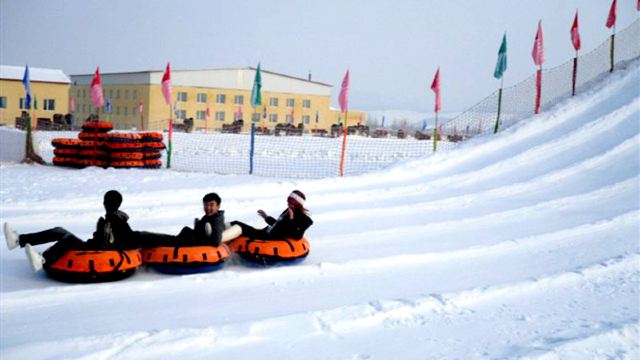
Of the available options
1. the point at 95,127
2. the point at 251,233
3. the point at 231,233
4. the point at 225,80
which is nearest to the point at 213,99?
the point at 225,80

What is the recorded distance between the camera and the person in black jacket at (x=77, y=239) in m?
5.63

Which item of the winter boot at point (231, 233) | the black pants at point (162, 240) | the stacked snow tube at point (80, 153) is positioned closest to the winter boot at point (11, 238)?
the black pants at point (162, 240)

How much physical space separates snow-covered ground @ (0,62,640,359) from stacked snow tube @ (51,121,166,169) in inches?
89.9

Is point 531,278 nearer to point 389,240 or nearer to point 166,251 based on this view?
point 389,240

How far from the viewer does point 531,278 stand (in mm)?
6031

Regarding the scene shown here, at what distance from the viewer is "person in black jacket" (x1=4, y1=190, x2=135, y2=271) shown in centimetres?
563

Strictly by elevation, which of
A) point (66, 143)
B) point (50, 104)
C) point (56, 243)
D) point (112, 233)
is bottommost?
point (56, 243)

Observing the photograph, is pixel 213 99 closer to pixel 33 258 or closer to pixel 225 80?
pixel 225 80

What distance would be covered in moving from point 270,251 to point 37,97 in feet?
140

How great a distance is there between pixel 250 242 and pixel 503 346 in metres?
2.96

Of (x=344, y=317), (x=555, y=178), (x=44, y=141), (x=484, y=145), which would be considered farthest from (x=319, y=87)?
(x=344, y=317)

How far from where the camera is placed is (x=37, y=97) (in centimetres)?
4325

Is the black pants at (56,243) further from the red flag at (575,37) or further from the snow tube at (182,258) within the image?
the red flag at (575,37)

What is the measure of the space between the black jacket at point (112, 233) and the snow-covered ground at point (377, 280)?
38 cm
